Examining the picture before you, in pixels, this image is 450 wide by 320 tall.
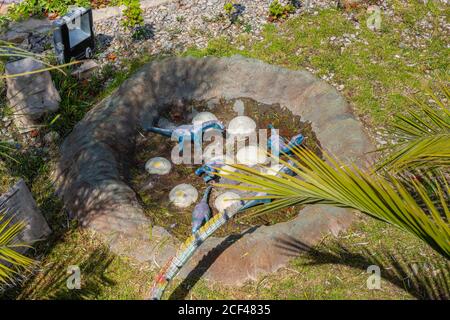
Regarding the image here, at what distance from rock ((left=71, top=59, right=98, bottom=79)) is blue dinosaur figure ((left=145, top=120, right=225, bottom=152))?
1175mm

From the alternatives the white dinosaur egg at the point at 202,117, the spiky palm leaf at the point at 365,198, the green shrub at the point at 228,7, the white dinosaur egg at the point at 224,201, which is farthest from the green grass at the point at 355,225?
the spiky palm leaf at the point at 365,198

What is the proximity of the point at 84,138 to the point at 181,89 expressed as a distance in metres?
1.26

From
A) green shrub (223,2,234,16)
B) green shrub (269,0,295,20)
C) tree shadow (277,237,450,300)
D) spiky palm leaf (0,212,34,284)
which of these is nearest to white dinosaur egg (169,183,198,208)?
tree shadow (277,237,450,300)

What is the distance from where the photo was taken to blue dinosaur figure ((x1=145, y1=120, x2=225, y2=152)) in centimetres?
522

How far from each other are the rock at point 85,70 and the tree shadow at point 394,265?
3.03 metres

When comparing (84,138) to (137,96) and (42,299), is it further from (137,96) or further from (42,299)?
(42,299)

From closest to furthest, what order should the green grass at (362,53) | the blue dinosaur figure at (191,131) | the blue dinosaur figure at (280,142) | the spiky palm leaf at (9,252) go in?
the spiky palm leaf at (9,252) < the blue dinosaur figure at (280,142) < the blue dinosaur figure at (191,131) < the green grass at (362,53)

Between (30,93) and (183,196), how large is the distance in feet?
6.14

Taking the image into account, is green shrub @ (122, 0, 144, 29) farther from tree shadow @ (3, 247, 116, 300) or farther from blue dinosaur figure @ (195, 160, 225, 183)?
tree shadow @ (3, 247, 116, 300)

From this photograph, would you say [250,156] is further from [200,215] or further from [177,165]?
[200,215]

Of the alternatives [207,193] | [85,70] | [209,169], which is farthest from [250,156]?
[85,70]

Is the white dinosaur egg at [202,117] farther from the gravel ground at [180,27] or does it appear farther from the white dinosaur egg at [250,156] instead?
the gravel ground at [180,27]

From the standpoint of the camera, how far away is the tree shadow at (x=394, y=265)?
3.86m

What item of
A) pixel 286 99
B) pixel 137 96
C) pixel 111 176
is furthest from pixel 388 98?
pixel 111 176
